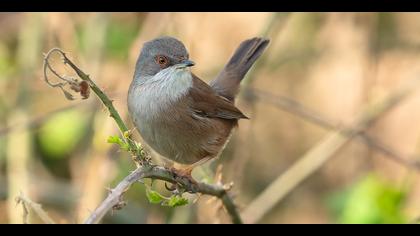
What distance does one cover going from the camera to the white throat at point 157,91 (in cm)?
404

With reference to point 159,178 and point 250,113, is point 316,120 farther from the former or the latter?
point 159,178

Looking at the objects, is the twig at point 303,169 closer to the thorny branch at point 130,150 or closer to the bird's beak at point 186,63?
the bird's beak at point 186,63

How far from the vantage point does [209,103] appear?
4.63 meters

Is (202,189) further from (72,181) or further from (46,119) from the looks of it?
(72,181)

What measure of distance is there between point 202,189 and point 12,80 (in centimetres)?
306

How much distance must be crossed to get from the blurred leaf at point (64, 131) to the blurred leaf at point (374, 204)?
2477 mm

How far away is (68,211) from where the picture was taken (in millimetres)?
6004

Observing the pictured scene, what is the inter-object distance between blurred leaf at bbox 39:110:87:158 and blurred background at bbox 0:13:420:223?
0.01m

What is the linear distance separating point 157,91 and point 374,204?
158 cm

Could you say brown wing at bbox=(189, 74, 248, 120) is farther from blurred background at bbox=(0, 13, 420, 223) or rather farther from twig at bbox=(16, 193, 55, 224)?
twig at bbox=(16, 193, 55, 224)

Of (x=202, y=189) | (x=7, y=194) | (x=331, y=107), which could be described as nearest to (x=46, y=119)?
(x=7, y=194)

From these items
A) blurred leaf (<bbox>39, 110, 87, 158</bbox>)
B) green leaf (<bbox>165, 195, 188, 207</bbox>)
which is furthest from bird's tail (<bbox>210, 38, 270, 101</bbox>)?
green leaf (<bbox>165, 195, 188, 207</bbox>)

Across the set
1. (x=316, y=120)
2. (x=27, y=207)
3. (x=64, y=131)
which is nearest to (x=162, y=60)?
(x=316, y=120)

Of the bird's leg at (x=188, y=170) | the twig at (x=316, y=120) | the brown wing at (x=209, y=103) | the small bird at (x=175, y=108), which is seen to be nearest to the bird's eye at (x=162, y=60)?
the small bird at (x=175, y=108)
